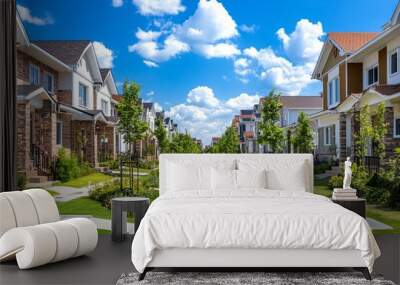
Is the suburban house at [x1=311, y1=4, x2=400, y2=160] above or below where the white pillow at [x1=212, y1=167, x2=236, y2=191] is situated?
above

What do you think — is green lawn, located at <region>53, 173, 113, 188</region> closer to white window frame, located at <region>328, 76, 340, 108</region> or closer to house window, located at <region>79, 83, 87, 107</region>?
house window, located at <region>79, 83, 87, 107</region>

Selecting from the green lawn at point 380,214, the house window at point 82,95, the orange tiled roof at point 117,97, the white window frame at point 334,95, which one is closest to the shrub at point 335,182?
the green lawn at point 380,214

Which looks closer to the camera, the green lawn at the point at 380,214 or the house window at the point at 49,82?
the green lawn at the point at 380,214

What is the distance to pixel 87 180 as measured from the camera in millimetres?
8617

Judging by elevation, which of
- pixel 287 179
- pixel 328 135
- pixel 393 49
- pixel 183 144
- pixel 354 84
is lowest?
pixel 287 179

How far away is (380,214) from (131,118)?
4260 mm

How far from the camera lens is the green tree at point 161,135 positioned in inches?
338

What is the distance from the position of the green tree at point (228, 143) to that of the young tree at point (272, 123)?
447 mm

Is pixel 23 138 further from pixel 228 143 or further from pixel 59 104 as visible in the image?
pixel 228 143

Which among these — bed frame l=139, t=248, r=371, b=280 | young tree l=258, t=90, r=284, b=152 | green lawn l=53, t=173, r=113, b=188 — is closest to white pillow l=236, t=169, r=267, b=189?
bed frame l=139, t=248, r=371, b=280

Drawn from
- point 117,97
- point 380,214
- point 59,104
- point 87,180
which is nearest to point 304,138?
point 380,214

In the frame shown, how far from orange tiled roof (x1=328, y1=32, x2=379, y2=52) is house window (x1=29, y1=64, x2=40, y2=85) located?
463 cm

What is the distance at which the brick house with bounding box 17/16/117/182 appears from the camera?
26.3 ft

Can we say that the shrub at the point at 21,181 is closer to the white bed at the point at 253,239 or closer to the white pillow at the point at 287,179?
the white pillow at the point at 287,179
